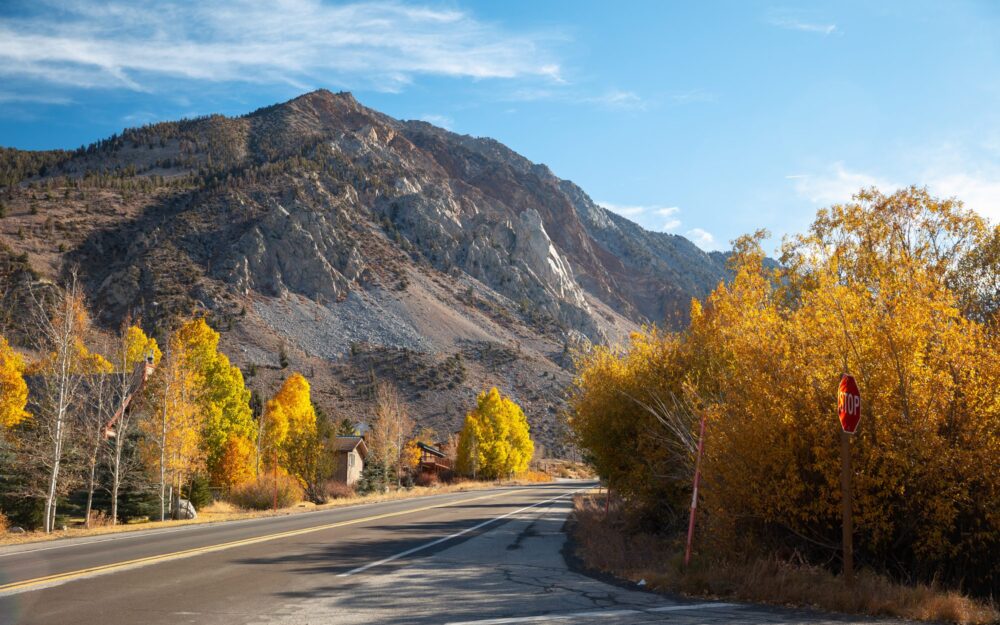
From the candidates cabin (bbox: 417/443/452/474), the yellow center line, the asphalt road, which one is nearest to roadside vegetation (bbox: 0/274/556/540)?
the yellow center line

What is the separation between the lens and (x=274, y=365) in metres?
89.1

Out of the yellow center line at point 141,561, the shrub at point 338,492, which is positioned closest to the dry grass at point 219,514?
the shrub at point 338,492

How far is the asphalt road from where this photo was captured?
7.90 metres

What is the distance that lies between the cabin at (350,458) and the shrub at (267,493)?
17.9 m

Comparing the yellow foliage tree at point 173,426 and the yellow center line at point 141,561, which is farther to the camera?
the yellow foliage tree at point 173,426

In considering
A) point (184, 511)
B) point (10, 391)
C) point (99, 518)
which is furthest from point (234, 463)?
point (10, 391)

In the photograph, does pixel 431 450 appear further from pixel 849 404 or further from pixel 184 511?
pixel 849 404

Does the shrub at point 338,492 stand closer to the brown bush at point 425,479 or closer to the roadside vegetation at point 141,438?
the roadside vegetation at point 141,438

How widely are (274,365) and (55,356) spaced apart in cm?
6531

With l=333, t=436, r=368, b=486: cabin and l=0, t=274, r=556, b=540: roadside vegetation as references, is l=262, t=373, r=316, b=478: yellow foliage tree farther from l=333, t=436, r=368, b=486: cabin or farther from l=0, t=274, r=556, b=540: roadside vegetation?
l=333, t=436, r=368, b=486: cabin

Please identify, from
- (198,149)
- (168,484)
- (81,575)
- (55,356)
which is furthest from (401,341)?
(198,149)

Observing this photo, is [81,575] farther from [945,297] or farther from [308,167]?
[308,167]

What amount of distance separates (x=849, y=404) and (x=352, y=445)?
2146 inches

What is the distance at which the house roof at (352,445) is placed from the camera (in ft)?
193
